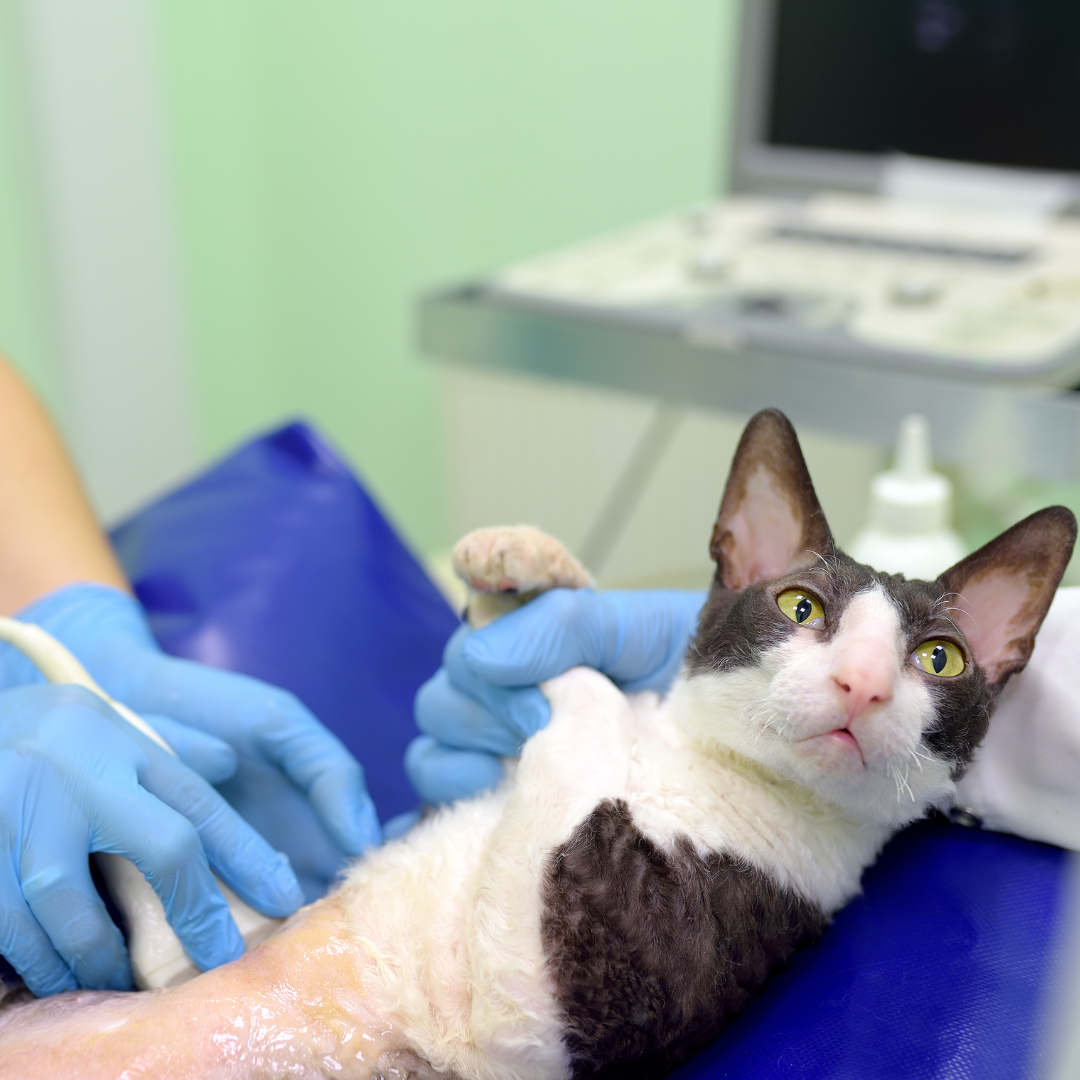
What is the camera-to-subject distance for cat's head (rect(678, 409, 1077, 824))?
0.72 meters

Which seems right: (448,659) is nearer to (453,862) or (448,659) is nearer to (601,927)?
(453,862)

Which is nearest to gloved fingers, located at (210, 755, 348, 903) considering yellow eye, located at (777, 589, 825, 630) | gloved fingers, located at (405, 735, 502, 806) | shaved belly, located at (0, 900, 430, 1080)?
gloved fingers, located at (405, 735, 502, 806)

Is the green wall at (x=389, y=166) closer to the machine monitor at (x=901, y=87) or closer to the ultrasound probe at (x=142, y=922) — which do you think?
the machine monitor at (x=901, y=87)

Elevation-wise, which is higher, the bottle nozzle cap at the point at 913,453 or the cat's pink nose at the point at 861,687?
the bottle nozzle cap at the point at 913,453

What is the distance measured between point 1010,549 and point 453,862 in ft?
1.49

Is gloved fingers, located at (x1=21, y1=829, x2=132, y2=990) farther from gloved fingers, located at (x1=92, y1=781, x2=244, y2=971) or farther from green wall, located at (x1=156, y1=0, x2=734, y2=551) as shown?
green wall, located at (x1=156, y1=0, x2=734, y2=551)

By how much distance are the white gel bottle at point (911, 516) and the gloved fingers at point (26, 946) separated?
0.77 m

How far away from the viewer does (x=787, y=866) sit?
0.82m

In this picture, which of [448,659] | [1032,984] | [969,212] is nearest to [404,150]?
[969,212]

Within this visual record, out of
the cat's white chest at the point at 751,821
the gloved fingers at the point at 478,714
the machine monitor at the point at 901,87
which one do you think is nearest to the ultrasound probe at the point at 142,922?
the gloved fingers at the point at 478,714

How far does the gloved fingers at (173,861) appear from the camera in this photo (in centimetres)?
82

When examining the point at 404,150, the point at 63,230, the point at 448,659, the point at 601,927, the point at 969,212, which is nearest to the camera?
the point at 601,927

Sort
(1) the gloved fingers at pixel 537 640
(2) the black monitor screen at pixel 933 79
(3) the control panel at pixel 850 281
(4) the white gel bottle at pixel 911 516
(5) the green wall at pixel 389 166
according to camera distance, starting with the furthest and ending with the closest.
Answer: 1. (5) the green wall at pixel 389 166
2. (2) the black monitor screen at pixel 933 79
3. (3) the control panel at pixel 850 281
4. (4) the white gel bottle at pixel 911 516
5. (1) the gloved fingers at pixel 537 640

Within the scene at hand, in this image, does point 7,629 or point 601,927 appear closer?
point 601,927
